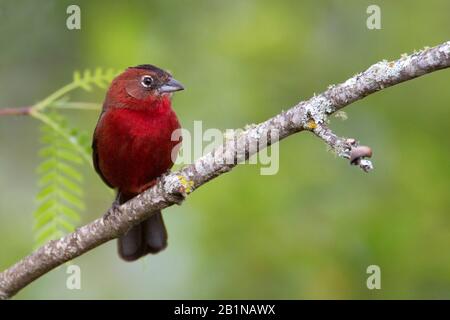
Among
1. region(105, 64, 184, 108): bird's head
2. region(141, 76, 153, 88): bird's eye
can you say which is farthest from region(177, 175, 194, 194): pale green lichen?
region(141, 76, 153, 88): bird's eye

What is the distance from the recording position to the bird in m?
4.45

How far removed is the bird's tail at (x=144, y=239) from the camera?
498 centimetres

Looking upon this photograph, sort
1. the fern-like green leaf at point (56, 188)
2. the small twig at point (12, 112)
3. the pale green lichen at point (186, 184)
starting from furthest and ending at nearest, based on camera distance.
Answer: the fern-like green leaf at point (56, 188), the small twig at point (12, 112), the pale green lichen at point (186, 184)

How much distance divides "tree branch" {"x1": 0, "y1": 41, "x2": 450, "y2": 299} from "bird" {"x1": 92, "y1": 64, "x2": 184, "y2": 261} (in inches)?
20.8

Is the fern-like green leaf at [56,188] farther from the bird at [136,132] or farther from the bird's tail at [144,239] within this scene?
the bird's tail at [144,239]

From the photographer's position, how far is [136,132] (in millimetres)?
4469

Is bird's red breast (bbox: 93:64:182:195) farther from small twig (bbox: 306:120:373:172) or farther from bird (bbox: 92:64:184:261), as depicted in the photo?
small twig (bbox: 306:120:373:172)

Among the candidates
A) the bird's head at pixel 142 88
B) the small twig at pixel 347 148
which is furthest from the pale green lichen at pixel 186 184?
the bird's head at pixel 142 88

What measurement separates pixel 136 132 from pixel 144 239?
83cm

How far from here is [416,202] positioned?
16.4ft

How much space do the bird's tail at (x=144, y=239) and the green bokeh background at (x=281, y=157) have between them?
0.85 ft

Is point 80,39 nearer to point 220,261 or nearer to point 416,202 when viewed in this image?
Result: point 220,261

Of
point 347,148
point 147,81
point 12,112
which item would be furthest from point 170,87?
point 347,148
